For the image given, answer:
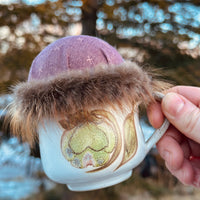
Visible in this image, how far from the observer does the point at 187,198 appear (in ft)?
7.43

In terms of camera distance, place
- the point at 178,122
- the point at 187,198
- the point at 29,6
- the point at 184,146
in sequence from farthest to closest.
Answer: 1. the point at 187,198
2. the point at 29,6
3. the point at 184,146
4. the point at 178,122

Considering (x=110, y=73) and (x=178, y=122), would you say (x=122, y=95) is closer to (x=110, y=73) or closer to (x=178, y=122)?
(x=110, y=73)

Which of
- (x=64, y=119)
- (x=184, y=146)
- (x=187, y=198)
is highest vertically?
(x=64, y=119)

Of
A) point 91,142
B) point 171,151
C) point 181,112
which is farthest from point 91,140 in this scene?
point 171,151

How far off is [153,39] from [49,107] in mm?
1003

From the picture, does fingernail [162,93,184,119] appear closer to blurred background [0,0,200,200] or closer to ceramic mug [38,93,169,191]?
ceramic mug [38,93,169,191]

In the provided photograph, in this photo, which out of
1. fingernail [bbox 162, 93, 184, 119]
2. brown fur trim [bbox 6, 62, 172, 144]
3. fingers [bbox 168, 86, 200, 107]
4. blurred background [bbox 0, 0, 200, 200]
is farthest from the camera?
blurred background [bbox 0, 0, 200, 200]

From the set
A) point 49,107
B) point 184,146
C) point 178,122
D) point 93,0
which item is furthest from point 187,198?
point 49,107

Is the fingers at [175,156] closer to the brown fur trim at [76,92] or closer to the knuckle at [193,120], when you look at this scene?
the knuckle at [193,120]

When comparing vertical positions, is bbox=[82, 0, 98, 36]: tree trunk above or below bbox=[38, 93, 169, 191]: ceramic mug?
above

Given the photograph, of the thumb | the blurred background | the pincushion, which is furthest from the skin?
the blurred background

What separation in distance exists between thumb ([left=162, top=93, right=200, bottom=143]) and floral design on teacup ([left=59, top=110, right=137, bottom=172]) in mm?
211

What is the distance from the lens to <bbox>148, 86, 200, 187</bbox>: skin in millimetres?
689

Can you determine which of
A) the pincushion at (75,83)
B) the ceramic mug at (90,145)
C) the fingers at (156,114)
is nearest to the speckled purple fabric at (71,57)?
the pincushion at (75,83)
